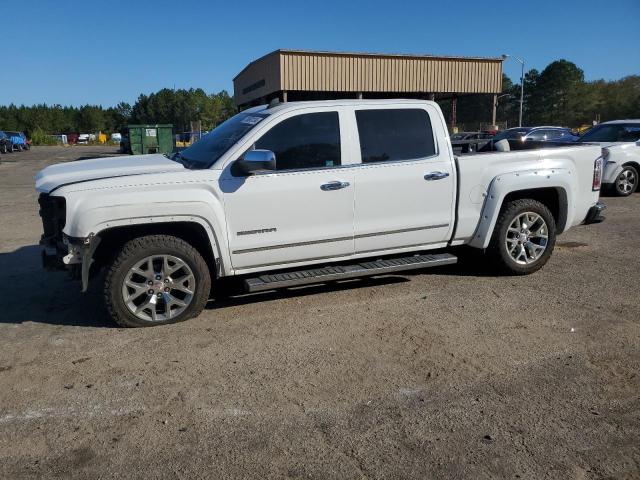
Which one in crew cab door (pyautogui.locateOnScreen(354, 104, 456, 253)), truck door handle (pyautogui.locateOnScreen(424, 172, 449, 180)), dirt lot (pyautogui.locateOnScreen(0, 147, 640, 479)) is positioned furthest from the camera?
truck door handle (pyautogui.locateOnScreen(424, 172, 449, 180))

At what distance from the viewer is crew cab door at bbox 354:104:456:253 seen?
17.4ft

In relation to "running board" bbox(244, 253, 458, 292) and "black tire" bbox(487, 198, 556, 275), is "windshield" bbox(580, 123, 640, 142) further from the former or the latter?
"running board" bbox(244, 253, 458, 292)

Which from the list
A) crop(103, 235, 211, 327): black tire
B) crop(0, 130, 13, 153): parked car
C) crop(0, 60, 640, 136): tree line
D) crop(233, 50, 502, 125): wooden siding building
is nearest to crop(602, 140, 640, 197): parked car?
crop(103, 235, 211, 327): black tire

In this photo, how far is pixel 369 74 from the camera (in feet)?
96.6

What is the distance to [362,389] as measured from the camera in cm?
369

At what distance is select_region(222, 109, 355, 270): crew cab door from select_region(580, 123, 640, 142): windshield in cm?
1003

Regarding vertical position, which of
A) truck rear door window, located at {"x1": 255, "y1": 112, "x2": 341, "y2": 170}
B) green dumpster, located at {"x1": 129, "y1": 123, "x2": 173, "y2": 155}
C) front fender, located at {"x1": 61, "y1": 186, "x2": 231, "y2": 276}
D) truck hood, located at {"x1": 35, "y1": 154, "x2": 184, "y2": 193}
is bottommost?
front fender, located at {"x1": 61, "y1": 186, "x2": 231, "y2": 276}

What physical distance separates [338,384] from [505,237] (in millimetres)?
3096

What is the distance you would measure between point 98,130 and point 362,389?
116122 millimetres

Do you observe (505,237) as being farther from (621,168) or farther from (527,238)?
(621,168)

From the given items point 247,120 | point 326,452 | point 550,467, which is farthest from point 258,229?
point 550,467

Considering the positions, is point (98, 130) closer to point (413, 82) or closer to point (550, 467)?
point (413, 82)

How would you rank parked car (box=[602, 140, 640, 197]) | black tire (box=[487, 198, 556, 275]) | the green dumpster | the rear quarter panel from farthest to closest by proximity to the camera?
the green dumpster, parked car (box=[602, 140, 640, 197]), black tire (box=[487, 198, 556, 275]), the rear quarter panel

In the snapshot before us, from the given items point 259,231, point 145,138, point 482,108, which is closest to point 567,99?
point 482,108
